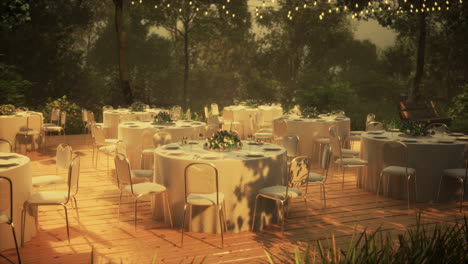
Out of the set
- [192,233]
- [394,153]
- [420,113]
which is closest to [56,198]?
[192,233]

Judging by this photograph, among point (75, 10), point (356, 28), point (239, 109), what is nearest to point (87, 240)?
point (239, 109)

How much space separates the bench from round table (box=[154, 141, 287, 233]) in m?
9.12

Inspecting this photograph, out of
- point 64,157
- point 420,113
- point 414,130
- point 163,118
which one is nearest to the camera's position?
point 64,157

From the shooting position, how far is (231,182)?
5766mm

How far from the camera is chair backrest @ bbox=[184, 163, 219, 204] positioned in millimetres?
5570

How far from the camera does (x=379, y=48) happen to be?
31.5m

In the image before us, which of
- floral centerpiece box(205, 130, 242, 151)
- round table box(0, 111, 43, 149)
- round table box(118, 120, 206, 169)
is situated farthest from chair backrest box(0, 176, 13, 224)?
round table box(0, 111, 43, 149)

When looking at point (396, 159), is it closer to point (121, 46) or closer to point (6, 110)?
point (6, 110)

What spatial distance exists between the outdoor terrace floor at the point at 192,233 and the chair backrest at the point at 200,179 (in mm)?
511

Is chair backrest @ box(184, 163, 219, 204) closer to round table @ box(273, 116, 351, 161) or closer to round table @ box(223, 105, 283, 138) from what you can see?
round table @ box(273, 116, 351, 161)

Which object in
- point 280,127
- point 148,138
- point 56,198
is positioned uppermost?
point 280,127

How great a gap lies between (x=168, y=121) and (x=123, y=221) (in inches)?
138

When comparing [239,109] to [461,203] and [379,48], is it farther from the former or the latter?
[379,48]

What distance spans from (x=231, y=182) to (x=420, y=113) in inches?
411
